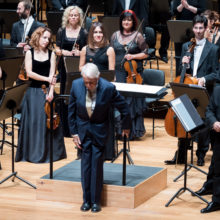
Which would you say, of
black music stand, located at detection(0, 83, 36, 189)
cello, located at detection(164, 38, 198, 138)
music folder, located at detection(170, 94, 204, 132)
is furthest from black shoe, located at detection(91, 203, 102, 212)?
cello, located at detection(164, 38, 198, 138)

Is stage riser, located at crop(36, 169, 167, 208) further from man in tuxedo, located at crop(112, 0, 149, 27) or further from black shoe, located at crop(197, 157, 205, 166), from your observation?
man in tuxedo, located at crop(112, 0, 149, 27)

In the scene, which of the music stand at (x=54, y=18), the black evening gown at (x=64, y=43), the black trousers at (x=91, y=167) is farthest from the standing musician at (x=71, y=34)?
the black trousers at (x=91, y=167)

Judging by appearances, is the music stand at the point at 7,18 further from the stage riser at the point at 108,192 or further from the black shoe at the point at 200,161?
the stage riser at the point at 108,192

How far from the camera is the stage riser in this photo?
5070 millimetres

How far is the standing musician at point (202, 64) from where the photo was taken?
610cm

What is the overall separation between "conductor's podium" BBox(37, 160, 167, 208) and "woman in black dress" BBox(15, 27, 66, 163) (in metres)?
0.91

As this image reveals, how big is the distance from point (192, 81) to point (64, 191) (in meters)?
1.72

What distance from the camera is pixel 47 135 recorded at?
6.43m

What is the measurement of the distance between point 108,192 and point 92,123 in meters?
0.63

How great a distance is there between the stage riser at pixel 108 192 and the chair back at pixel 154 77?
1982 mm

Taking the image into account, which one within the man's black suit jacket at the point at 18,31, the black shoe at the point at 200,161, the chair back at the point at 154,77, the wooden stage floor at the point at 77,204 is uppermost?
the man's black suit jacket at the point at 18,31

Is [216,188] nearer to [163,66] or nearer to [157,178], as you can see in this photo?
[157,178]

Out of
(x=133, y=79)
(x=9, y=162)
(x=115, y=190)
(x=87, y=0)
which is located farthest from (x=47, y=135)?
(x=87, y=0)

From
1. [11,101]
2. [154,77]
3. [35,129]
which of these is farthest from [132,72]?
[11,101]
